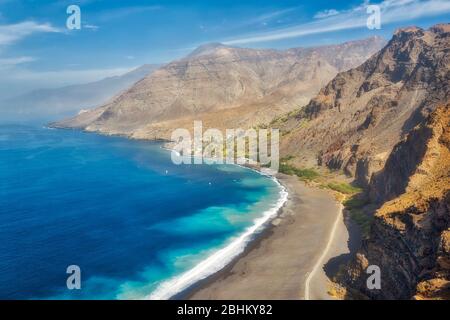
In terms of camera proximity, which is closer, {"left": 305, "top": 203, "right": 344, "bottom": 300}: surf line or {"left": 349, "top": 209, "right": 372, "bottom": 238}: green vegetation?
{"left": 305, "top": 203, "right": 344, "bottom": 300}: surf line

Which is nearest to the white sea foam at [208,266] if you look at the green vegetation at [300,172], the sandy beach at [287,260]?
the sandy beach at [287,260]

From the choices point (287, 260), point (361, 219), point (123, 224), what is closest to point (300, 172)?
point (361, 219)

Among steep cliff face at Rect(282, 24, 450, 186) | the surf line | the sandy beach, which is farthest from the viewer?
steep cliff face at Rect(282, 24, 450, 186)

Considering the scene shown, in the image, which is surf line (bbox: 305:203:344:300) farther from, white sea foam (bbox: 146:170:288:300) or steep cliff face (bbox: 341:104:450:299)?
white sea foam (bbox: 146:170:288:300)

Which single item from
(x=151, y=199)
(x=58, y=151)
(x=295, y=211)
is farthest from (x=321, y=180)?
(x=58, y=151)

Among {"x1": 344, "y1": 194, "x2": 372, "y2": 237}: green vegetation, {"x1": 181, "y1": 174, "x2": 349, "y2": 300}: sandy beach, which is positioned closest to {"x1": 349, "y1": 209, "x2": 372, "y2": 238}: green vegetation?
{"x1": 344, "y1": 194, "x2": 372, "y2": 237}: green vegetation

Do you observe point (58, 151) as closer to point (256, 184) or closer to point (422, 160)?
point (256, 184)

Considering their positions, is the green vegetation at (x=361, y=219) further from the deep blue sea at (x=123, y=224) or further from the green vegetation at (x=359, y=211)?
the deep blue sea at (x=123, y=224)
